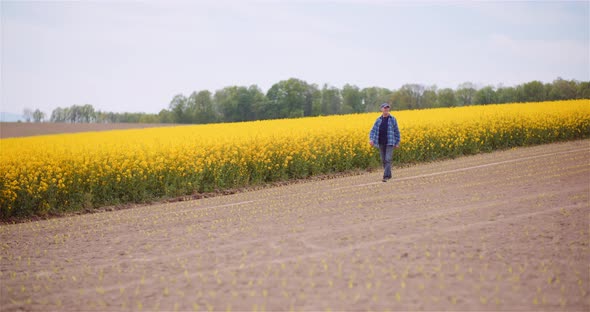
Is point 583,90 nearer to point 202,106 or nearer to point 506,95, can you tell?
point 506,95

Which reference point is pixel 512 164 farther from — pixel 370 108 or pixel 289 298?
pixel 370 108

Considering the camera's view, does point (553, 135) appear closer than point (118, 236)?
No

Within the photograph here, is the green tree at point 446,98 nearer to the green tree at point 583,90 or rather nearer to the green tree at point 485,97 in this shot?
the green tree at point 485,97

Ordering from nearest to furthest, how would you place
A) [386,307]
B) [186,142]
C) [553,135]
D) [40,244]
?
[386,307] → [40,244] → [186,142] → [553,135]

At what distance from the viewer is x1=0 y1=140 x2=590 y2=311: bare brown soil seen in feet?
16.6

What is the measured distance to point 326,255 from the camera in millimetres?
6383

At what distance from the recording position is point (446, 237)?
691 cm

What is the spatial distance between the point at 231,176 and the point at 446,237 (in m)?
8.85

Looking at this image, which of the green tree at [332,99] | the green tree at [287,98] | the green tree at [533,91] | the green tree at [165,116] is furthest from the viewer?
the green tree at [332,99]

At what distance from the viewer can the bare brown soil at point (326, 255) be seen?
5.07 metres

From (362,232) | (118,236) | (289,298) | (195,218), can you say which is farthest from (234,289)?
(195,218)

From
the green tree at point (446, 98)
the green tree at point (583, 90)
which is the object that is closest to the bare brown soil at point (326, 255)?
the green tree at point (583, 90)

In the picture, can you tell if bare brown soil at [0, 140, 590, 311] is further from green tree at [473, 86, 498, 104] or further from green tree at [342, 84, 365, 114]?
green tree at [342, 84, 365, 114]

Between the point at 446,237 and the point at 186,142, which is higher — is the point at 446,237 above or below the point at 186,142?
below
